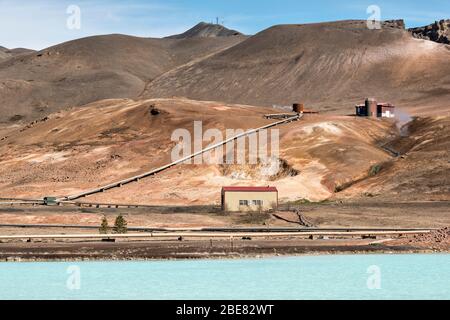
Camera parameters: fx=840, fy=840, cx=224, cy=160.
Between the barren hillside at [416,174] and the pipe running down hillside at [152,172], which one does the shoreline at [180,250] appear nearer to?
the barren hillside at [416,174]

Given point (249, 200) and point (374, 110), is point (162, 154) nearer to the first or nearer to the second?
point (374, 110)

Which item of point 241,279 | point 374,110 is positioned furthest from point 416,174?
point 241,279

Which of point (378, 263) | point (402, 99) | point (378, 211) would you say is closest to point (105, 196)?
point (378, 211)

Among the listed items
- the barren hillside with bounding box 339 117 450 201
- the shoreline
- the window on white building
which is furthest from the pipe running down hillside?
the shoreline

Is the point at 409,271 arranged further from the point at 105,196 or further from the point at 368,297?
the point at 105,196

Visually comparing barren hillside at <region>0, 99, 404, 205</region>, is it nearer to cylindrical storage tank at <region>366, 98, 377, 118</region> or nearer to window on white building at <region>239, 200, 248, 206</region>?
cylindrical storage tank at <region>366, 98, 377, 118</region>
